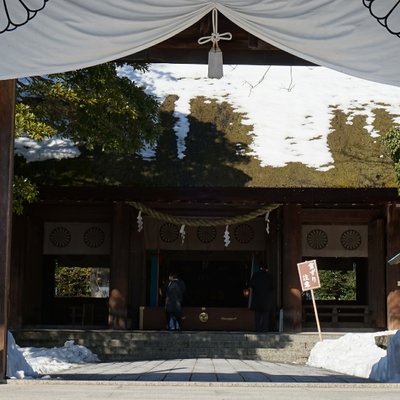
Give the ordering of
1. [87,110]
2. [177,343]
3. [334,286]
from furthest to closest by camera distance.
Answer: [334,286] < [177,343] < [87,110]

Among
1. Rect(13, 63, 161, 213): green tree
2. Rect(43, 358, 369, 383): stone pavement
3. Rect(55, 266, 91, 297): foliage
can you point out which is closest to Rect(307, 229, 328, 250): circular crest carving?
Rect(13, 63, 161, 213): green tree

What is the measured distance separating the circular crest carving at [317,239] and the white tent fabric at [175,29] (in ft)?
40.4

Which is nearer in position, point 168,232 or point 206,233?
point 168,232

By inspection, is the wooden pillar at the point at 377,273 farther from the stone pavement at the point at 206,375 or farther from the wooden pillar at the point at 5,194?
the wooden pillar at the point at 5,194

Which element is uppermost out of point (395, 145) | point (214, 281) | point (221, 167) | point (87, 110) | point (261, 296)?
point (87, 110)

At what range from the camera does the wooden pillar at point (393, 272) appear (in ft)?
57.7

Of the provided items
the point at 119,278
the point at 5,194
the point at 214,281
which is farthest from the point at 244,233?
the point at 5,194

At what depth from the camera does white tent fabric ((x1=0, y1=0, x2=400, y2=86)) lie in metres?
6.77

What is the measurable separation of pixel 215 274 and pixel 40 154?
767 centimetres

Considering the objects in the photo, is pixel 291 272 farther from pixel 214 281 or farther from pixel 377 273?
pixel 214 281

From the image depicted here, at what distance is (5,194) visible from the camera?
24.3 feet

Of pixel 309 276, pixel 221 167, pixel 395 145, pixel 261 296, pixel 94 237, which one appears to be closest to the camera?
pixel 395 145

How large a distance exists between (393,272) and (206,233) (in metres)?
4.41

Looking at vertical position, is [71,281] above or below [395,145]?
below
